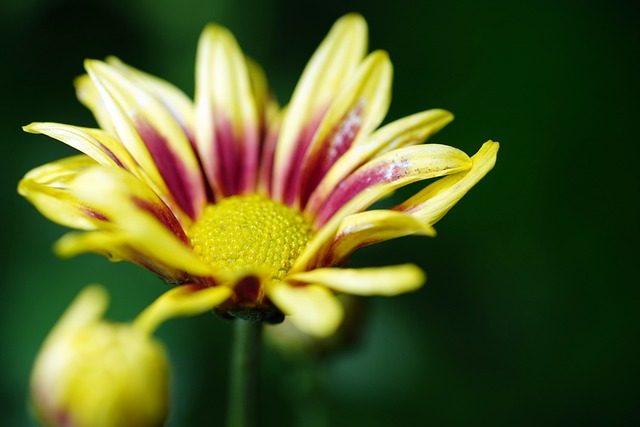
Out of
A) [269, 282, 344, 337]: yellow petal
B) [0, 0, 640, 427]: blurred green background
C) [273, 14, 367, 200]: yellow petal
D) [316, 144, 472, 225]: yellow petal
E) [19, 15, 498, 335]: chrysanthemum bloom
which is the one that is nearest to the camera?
[269, 282, 344, 337]: yellow petal

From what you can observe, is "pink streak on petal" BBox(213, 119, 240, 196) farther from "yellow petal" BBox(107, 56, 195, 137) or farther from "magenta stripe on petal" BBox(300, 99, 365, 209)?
"magenta stripe on petal" BBox(300, 99, 365, 209)

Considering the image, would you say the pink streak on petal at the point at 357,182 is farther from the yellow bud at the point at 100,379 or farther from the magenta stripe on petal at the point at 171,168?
the yellow bud at the point at 100,379

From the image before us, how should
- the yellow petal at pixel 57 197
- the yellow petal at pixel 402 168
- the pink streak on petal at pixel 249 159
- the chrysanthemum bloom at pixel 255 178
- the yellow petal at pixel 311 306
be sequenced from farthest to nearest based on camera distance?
the pink streak on petal at pixel 249 159 < the yellow petal at pixel 402 168 < the yellow petal at pixel 57 197 < the chrysanthemum bloom at pixel 255 178 < the yellow petal at pixel 311 306

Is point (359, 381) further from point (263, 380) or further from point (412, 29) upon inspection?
point (412, 29)

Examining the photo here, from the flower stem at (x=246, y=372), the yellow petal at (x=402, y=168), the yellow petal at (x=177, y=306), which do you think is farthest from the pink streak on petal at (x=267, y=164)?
the yellow petal at (x=177, y=306)

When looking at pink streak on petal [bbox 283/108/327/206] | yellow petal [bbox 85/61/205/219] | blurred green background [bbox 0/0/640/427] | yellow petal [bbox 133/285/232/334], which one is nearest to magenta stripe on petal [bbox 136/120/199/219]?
yellow petal [bbox 85/61/205/219]

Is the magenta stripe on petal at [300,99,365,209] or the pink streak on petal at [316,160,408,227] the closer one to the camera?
the pink streak on petal at [316,160,408,227]

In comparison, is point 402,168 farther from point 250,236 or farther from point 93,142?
point 93,142
